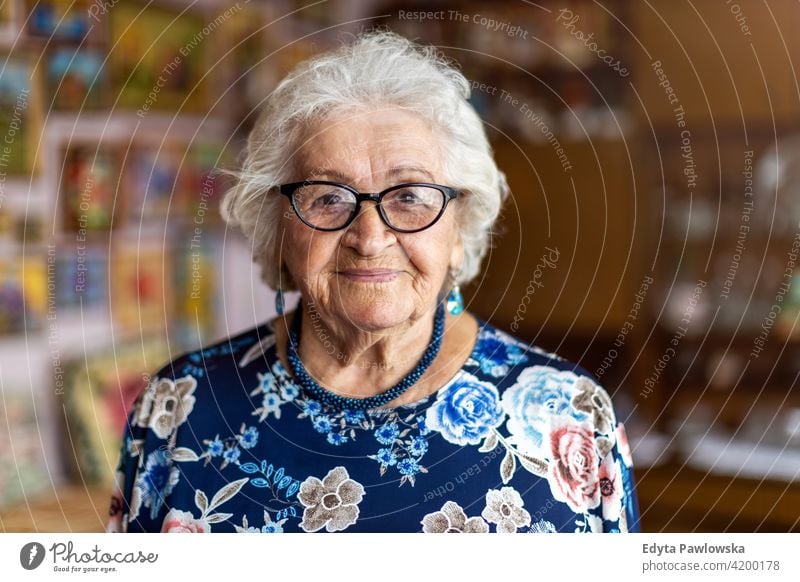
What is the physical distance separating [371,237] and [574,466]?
0.36 m

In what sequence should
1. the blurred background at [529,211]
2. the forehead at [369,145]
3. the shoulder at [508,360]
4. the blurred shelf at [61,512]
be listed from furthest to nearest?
the blurred background at [529,211] < the blurred shelf at [61,512] < the shoulder at [508,360] < the forehead at [369,145]

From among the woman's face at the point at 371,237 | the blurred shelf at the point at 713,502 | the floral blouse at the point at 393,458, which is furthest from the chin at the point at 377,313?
the blurred shelf at the point at 713,502

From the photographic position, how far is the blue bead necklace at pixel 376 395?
990 mm

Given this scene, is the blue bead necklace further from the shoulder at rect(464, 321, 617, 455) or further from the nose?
the nose

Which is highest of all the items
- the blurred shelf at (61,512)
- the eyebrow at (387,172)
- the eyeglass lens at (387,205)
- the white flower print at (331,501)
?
the eyebrow at (387,172)

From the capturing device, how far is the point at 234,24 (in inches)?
106

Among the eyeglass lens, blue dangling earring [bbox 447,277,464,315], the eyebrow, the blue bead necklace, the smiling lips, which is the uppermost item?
the eyebrow

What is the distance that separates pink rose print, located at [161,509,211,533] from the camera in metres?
0.98

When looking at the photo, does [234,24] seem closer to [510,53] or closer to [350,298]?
[510,53]

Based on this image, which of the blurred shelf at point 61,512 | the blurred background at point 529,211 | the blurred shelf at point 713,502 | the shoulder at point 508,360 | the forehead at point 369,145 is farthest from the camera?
the blurred shelf at point 713,502

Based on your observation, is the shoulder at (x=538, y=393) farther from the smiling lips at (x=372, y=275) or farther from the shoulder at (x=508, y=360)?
the smiling lips at (x=372, y=275)

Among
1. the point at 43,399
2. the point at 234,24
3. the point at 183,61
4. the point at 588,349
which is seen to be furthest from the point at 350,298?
the point at 588,349

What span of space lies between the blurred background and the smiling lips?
1223mm

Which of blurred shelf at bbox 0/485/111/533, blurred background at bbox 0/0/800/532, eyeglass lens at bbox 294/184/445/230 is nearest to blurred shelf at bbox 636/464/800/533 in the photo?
blurred background at bbox 0/0/800/532
